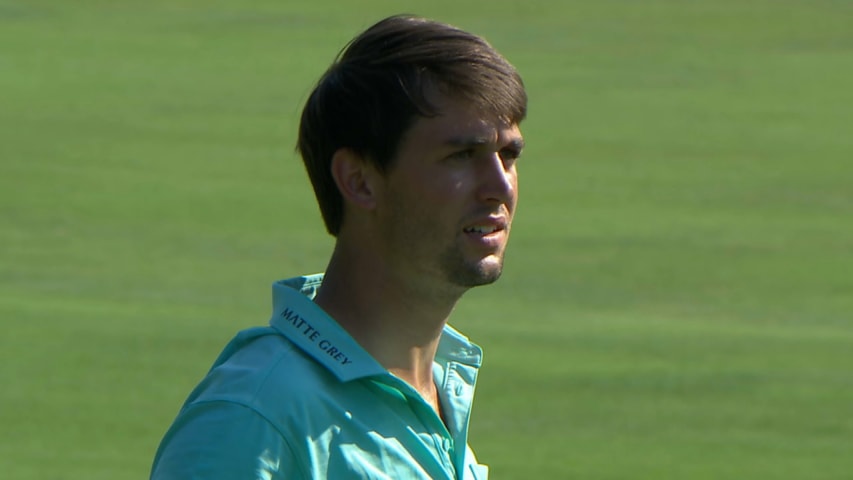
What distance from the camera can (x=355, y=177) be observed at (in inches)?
93.5

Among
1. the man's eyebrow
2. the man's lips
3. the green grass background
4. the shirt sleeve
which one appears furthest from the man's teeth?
the green grass background

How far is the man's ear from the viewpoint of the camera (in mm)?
2355

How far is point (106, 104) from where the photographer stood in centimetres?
1127

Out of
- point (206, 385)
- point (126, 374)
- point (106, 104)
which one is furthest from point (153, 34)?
point (206, 385)

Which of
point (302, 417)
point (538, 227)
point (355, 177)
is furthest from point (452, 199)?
point (538, 227)

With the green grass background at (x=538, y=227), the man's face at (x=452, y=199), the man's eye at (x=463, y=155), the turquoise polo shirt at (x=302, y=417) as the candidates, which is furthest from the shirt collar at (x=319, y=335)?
the green grass background at (x=538, y=227)

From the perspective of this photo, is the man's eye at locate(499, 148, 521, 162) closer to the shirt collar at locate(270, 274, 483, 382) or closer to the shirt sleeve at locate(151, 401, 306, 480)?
the shirt collar at locate(270, 274, 483, 382)

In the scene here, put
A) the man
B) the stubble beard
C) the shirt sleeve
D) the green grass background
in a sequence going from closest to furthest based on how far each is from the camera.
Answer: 1. the shirt sleeve
2. the man
3. the stubble beard
4. the green grass background

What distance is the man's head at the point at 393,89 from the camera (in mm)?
2314

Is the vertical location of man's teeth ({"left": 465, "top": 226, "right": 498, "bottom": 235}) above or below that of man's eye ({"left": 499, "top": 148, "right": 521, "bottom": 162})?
below

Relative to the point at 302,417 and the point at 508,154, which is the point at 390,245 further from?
the point at 302,417

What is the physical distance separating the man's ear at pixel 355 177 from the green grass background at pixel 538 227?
3758 mm

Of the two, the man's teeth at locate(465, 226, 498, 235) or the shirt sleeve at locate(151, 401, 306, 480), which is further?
the man's teeth at locate(465, 226, 498, 235)

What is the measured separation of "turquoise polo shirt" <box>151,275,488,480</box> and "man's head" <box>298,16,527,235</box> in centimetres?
21
